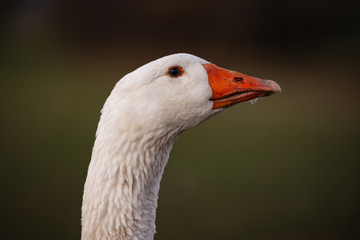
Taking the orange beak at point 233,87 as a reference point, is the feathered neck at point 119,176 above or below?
below

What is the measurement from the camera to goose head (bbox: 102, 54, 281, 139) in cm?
86

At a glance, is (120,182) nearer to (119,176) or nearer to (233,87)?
(119,176)

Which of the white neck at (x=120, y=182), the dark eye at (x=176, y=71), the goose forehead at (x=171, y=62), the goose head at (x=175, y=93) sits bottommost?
the white neck at (x=120, y=182)

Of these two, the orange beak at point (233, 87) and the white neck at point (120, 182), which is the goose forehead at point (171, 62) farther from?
the white neck at point (120, 182)

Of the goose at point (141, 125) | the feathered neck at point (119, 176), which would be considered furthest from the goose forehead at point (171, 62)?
the feathered neck at point (119, 176)

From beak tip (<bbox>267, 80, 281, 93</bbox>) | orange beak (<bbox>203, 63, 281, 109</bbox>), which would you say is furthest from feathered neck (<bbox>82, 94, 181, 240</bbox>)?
beak tip (<bbox>267, 80, 281, 93</bbox>)

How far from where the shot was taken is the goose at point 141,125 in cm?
86

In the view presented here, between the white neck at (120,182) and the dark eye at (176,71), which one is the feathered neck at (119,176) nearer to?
the white neck at (120,182)

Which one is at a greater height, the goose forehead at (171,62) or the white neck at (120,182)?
the goose forehead at (171,62)

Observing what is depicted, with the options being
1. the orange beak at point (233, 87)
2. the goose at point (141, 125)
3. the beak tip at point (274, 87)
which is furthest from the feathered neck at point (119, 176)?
the beak tip at point (274, 87)

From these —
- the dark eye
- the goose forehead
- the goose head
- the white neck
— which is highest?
the goose forehead

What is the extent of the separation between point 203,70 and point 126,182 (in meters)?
0.30

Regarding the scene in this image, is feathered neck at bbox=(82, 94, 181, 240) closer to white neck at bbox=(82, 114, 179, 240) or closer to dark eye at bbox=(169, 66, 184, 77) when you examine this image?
white neck at bbox=(82, 114, 179, 240)

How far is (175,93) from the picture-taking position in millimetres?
882
